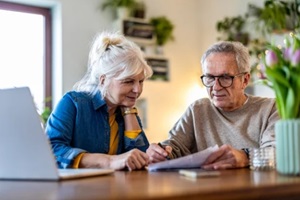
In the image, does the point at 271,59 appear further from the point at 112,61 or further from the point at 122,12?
the point at 122,12

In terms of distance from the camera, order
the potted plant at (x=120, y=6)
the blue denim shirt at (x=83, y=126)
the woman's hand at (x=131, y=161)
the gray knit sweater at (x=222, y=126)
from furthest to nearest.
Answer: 1. the potted plant at (x=120, y=6)
2. the gray knit sweater at (x=222, y=126)
3. the blue denim shirt at (x=83, y=126)
4. the woman's hand at (x=131, y=161)

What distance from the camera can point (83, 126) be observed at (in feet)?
6.07

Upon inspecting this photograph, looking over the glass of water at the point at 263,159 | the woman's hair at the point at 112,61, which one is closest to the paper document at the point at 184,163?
the glass of water at the point at 263,159

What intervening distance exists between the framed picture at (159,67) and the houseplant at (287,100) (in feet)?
12.8

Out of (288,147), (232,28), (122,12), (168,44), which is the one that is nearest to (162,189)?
(288,147)

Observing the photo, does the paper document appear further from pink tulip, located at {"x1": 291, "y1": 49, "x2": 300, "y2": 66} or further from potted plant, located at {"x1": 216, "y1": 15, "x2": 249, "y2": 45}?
potted plant, located at {"x1": 216, "y1": 15, "x2": 249, "y2": 45}

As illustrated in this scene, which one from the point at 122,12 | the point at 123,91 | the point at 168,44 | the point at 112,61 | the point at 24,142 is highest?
the point at 122,12

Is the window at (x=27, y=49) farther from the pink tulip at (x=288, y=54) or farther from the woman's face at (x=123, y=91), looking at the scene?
the pink tulip at (x=288, y=54)

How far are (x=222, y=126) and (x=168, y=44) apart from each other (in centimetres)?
341

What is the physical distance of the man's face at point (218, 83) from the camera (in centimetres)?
195

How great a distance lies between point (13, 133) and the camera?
3.87 feet

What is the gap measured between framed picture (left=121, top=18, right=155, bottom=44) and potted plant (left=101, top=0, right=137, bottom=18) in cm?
8

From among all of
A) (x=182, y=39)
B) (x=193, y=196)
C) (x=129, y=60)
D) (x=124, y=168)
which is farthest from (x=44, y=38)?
(x=193, y=196)

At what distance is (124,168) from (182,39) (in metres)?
4.06
